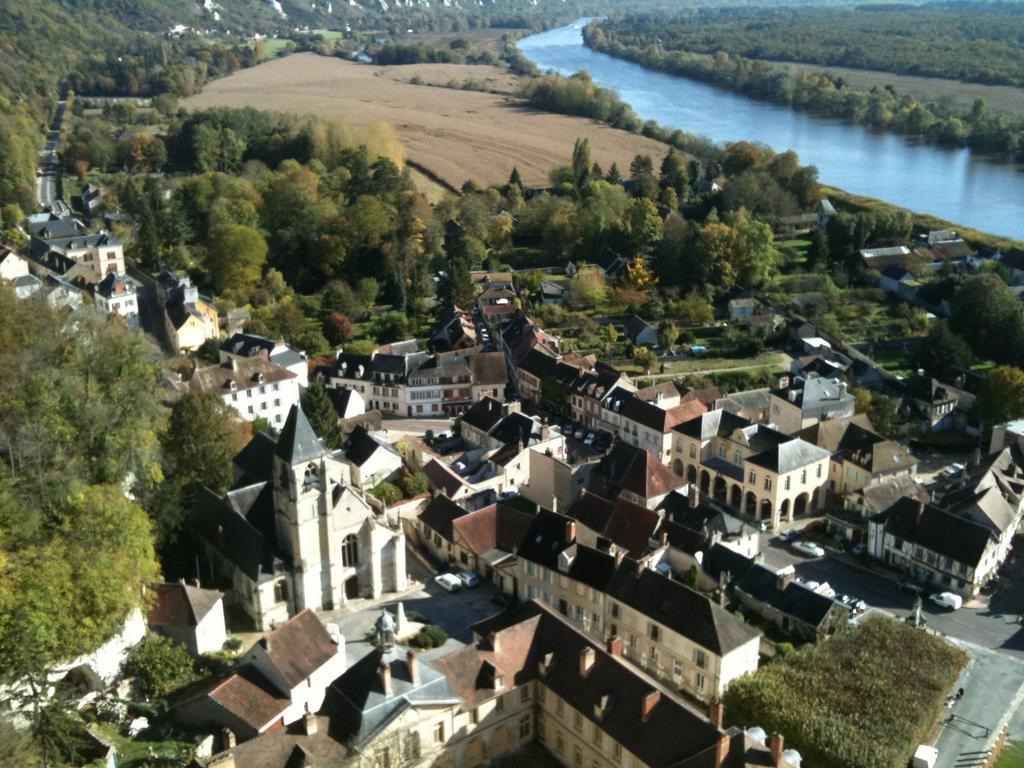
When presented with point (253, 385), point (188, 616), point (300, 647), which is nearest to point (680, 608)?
point (300, 647)

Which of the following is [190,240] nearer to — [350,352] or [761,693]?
[350,352]

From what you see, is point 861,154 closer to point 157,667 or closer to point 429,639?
point 429,639

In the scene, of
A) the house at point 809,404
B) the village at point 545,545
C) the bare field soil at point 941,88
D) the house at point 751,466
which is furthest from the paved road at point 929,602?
the bare field soil at point 941,88

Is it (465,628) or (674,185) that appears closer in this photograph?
(465,628)

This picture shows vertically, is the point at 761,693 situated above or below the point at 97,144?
→ below

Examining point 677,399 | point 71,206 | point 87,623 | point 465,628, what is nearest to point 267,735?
point 87,623

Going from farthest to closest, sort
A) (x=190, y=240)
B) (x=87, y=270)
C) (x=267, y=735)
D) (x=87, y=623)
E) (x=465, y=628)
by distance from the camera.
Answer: (x=190, y=240), (x=87, y=270), (x=465, y=628), (x=87, y=623), (x=267, y=735)

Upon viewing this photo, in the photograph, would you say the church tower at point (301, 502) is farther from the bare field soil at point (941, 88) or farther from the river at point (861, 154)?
the bare field soil at point (941, 88)
